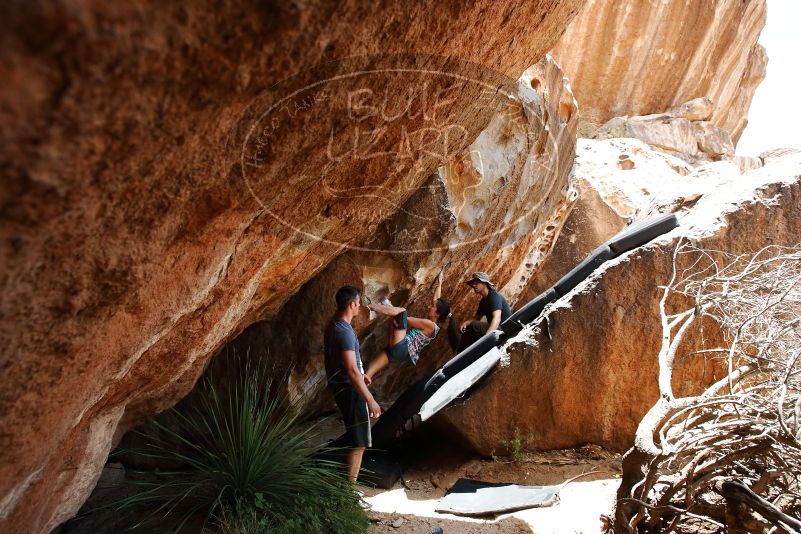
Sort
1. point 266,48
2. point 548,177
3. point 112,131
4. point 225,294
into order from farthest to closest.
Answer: point 548,177
point 225,294
point 266,48
point 112,131

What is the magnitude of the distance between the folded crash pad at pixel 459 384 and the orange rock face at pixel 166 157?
212 cm

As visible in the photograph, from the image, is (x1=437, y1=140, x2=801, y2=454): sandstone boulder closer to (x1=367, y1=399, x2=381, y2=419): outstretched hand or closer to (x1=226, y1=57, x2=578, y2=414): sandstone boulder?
(x1=226, y1=57, x2=578, y2=414): sandstone boulder

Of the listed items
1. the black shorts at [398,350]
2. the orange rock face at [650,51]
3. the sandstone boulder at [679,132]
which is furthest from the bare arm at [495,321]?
the orange rock face at [650,51]

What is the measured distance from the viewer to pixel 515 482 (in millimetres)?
4309

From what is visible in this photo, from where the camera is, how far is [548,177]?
20.9ft

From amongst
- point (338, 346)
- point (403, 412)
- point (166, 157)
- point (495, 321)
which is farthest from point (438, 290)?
point (166, 157)

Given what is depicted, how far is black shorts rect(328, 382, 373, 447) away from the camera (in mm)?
3711

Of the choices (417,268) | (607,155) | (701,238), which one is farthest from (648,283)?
(607,155)

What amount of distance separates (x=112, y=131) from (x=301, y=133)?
898mm

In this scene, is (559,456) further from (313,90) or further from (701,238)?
(313,90)

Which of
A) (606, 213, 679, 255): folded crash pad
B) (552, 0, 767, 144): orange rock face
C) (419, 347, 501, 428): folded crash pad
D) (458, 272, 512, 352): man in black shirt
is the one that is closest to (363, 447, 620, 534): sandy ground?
(419, 347, 501, 428): folded crash pad

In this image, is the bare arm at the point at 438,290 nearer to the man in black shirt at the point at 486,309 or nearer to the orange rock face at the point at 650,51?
the man in black shirt at the point at 486,309

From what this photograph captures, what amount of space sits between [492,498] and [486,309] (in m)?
2.04

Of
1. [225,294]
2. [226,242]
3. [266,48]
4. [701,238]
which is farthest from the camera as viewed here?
[701,238]
